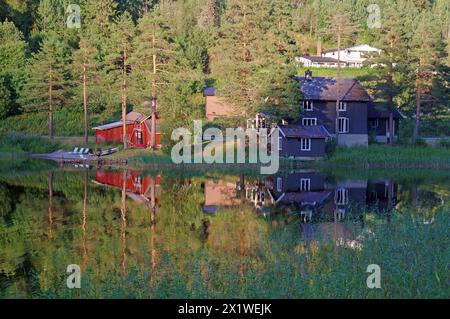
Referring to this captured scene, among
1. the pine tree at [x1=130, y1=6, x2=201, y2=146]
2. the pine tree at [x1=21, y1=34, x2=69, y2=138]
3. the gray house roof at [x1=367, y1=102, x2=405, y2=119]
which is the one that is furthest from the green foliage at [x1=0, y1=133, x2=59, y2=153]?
the gray house roof at [x1=367, y1=102, x2=405, y2=119]

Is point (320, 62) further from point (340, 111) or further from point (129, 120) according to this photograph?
point (129, 120)

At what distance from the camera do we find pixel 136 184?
109 ft

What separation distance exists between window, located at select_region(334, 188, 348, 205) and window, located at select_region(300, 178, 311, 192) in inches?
60.1

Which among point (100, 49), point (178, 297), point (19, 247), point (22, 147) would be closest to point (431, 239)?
point (178, 297)

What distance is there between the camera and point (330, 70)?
7400 cm

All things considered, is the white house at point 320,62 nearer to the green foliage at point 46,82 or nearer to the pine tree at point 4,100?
the green foliage at point 46,82

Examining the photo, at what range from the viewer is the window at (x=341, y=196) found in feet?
86.8

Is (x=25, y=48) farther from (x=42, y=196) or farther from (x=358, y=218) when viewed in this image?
(x=358, y=218)

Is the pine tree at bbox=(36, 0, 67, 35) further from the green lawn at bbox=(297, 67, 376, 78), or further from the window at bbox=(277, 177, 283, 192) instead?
Answer: the window at bbox=(277, 177, 283, 192)

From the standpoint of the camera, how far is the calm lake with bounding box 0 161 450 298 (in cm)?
1168

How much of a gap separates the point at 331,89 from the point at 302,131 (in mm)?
7347

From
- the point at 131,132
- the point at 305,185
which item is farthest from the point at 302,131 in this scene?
the point at 131,132
